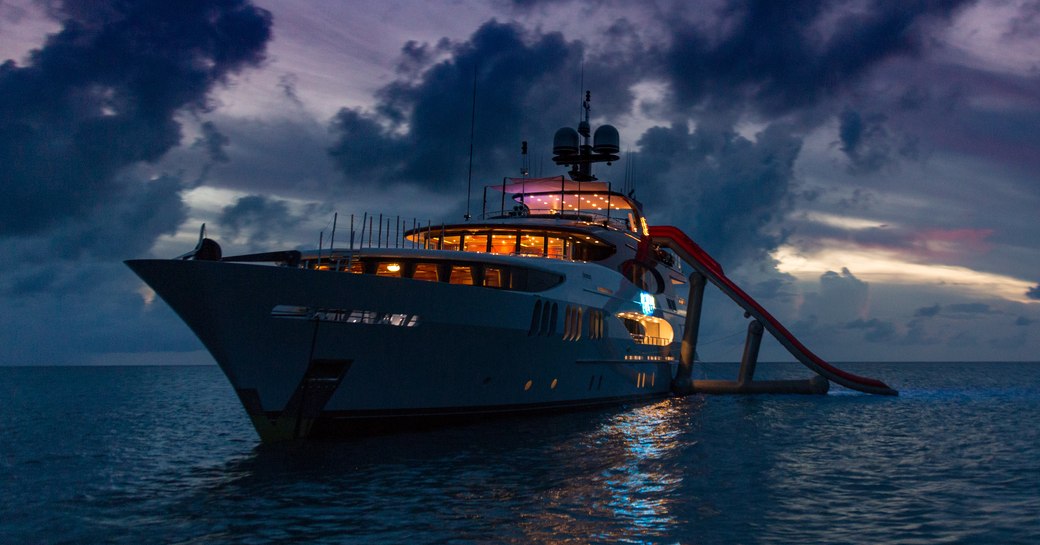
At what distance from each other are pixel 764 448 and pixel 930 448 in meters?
5.22

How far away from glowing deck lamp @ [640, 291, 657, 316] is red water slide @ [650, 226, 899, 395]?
461 centimetres

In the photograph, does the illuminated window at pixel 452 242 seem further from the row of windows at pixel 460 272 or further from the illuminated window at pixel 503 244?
the row of windows at pixel 460 272

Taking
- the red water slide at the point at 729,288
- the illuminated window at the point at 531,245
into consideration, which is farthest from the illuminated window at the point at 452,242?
the red water slide at the point at 729,288

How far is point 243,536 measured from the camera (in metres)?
11.2

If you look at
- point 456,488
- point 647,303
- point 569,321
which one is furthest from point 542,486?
point 647,303

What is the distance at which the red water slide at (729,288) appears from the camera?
130 ft

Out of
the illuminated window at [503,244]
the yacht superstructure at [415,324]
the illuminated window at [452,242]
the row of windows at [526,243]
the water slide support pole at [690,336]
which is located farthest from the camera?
the water slide support pole at [690,336]

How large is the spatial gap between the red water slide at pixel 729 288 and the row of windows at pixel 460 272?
1636cm

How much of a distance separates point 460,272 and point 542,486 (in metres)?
9.93

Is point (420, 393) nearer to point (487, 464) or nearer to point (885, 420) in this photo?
point (487, 464)

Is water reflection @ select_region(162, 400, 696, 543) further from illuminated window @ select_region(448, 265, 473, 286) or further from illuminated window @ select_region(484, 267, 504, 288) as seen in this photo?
illuminated window @ select_region(448, 265, 473, 286)

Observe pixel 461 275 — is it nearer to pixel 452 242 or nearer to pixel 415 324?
pixel 415 324

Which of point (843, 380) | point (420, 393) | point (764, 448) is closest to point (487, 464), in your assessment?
point (420, 393)

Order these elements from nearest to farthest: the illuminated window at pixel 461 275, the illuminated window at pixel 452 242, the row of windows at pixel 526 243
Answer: the illuminated window at pixel 461 275
the row of windows at pixel 526 243
the illuminated window at pixel 452 242
